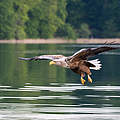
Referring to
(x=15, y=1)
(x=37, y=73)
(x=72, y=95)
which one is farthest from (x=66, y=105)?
(x=15, y=1)

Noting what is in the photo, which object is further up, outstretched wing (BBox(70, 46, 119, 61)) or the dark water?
outstretched wing (BBox(70, 46, 119, 61))

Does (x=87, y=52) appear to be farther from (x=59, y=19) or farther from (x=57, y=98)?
(x=59, y=19)

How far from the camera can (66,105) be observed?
21828mm

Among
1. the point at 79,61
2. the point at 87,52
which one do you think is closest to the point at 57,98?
the point at 79,61

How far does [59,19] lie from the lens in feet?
437

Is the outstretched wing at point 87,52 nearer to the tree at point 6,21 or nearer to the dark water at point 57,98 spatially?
the dark water at point 57,98

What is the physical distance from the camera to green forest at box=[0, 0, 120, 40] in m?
120

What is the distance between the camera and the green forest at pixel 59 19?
120 m

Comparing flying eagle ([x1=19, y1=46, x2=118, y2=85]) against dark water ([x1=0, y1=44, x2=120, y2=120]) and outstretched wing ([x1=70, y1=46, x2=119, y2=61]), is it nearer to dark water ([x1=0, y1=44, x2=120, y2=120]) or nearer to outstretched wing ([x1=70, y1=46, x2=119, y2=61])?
outstretched wing ([x1=70, y1=46, x2=119, y2=61])

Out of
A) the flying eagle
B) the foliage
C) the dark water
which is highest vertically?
the foliage

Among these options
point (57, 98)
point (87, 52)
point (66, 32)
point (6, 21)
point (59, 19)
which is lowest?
point (57, 98)

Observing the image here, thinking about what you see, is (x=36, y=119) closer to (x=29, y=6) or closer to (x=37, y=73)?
(x=37, y=73)

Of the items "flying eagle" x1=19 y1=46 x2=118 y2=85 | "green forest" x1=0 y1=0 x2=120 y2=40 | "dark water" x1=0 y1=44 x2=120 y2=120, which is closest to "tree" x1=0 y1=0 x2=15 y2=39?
"green forest" x1=0 y1=0 x2=120 y2=40

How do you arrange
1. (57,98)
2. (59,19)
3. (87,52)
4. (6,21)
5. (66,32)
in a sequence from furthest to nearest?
(59,19), (66,32), (6,21), (57,98), (87,52)
